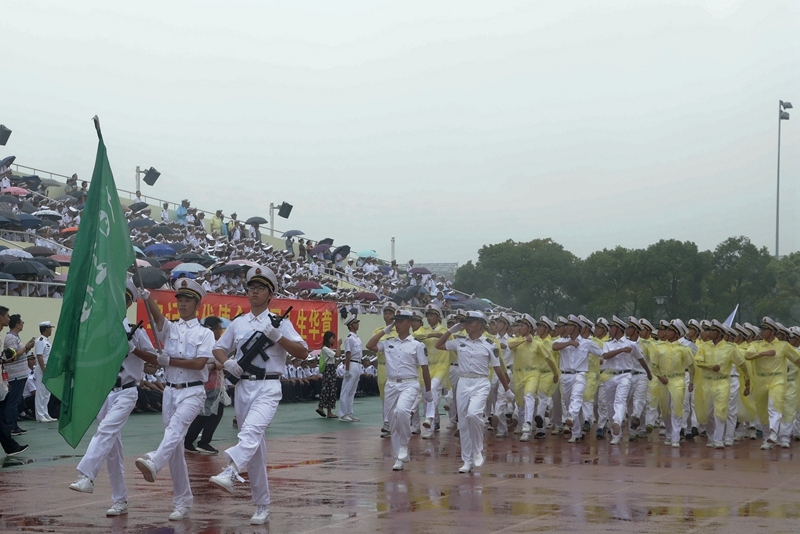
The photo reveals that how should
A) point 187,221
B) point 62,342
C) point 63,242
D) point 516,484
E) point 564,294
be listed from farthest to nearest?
point 564,294 < point 187,221 < point 63,242 < point 516,484 < point 62,342

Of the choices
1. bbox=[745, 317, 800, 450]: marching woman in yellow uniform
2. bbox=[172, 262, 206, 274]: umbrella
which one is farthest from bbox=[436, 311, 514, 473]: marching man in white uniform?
bbox=[172, 262, 206, 274]: umbrella

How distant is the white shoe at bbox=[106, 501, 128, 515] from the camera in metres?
8.31

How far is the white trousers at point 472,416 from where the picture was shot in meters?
11.8

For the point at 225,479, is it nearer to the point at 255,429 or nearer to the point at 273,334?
the point at 255,429

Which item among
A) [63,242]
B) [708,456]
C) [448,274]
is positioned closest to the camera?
[708,456]

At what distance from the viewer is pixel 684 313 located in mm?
51875

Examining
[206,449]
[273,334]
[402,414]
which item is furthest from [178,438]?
[206,449]

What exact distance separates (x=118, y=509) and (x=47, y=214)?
25.5 meters

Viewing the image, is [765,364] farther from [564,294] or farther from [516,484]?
[564,294]

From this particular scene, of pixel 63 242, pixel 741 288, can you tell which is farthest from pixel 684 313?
pixel 63 242

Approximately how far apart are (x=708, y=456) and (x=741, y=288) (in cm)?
4070

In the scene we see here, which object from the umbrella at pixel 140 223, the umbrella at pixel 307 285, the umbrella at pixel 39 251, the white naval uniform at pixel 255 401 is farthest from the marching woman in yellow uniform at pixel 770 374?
the umbrella at pixel 140 223

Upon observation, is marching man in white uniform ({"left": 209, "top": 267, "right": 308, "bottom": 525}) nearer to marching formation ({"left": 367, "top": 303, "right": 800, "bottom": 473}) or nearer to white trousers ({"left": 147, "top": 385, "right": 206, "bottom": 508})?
white trousers ({"left": 147, "top": 385, "right": 206, "bottom": 508})

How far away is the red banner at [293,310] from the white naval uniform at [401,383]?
34.9 ft
